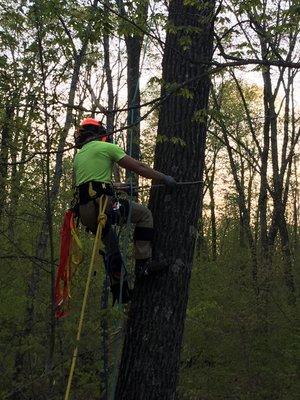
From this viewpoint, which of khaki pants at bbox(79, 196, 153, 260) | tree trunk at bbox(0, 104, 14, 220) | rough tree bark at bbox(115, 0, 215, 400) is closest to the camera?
rough tree bark at bbox(115, 0, 215, 400)

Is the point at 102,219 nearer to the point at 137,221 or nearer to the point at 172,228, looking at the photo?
the point at 137,221

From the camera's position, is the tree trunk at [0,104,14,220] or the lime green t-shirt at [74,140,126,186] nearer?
the lime green t-shirt at [74,140,126,186]

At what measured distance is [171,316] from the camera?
152 inches

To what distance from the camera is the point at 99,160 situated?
4.01m

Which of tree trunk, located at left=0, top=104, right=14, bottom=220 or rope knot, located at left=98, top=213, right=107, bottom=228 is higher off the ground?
tree trunk, located at left=0, top=104, right=14, bottom=220

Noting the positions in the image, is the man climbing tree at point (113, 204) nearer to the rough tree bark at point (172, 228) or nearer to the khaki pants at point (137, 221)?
the khaki pants at point (137, 221)

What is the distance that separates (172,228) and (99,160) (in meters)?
0.85

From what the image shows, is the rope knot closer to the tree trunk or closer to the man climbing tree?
the man climbing tree

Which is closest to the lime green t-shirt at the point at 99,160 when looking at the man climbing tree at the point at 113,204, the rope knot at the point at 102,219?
the man climbing tree at the point at 113,204

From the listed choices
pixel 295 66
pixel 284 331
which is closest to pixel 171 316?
pixel 295 66

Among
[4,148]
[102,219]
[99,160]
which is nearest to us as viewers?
[102,219]

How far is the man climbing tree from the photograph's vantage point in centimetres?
385

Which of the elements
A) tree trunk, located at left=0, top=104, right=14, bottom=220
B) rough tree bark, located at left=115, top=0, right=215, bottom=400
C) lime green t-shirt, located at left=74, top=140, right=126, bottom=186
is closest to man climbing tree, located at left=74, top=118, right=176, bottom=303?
lime green t-shirt, located at left=74, top=140, right=126, bottom=186

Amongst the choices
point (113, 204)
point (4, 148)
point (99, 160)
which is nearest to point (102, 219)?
point (113, 204)
